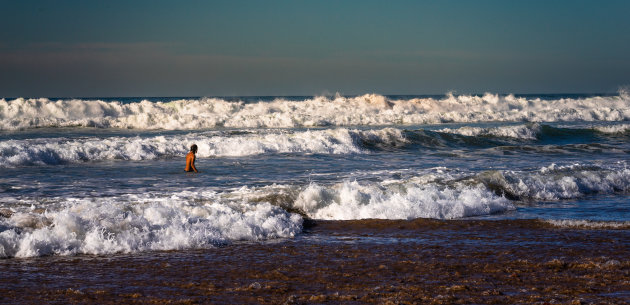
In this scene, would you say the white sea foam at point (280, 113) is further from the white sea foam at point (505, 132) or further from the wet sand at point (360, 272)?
the wet sand at point (360, 272)

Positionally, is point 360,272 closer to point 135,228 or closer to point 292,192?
point 135,228

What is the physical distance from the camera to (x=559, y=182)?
483 inches

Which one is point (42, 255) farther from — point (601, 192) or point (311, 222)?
point (601, 192)

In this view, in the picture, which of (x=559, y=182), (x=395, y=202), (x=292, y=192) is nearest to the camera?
(x=395, y=202)

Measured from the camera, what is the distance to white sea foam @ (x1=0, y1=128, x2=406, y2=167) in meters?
17.5

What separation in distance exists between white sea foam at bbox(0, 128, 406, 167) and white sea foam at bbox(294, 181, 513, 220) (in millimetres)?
10081

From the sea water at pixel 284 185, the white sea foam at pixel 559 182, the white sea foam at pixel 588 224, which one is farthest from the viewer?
the white sea foam at pixel 559 182

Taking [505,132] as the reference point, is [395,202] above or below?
below

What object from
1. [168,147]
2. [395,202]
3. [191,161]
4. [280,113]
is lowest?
[395,202]

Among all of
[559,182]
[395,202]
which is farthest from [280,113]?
[395,202]

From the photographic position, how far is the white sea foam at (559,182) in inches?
464

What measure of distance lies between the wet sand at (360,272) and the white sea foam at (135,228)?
11.5 inches

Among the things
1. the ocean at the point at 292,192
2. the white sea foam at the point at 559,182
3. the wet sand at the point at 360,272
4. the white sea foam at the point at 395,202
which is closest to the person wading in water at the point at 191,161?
the ocean at the point at 292,192

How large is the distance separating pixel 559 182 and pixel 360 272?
7713 millimetres
